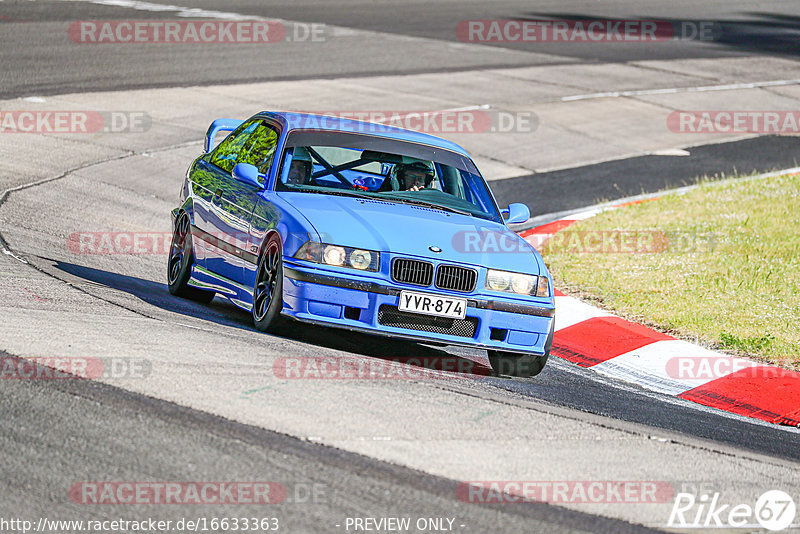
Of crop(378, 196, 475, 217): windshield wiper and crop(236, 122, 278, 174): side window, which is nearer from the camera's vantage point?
crop(378, 196, 475, 217): windshield wiper

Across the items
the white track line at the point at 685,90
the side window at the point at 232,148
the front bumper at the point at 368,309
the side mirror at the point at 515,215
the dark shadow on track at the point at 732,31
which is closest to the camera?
the front bumper at the point at 368,309

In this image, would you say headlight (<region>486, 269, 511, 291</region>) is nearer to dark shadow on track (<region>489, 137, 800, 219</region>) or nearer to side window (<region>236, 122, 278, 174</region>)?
side window (<region>236, 122, 278, 174</region>)

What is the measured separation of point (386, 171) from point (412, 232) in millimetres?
1474

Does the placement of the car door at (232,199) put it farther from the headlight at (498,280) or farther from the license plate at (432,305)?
the headlight at (498,280)

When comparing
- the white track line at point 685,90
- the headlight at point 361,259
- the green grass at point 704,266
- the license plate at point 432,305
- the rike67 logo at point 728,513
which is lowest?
the green grass at point 704,266

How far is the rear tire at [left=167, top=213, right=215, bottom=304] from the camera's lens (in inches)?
370

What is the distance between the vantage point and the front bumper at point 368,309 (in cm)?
752

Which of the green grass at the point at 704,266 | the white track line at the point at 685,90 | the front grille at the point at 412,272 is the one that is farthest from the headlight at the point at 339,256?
the white track line at the point at 685,90

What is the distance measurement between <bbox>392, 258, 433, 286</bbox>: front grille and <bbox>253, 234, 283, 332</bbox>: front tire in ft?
2.38

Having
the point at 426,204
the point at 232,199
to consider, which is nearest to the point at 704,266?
the point at 426,204

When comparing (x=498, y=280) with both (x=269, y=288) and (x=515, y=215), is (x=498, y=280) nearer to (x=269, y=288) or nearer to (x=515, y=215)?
(x=515, y=215)

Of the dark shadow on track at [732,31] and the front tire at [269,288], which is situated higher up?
the dark shadow on track at [732,31]

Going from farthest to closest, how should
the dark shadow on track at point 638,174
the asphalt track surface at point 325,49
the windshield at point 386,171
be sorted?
the asphalt track surface at point 325,49 → the dark shadow on track at point 638,174 → the windshield at point 386,171

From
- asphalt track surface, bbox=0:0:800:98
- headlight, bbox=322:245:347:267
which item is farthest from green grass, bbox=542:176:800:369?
asphalt track surface, bbox=0:0:800:98
